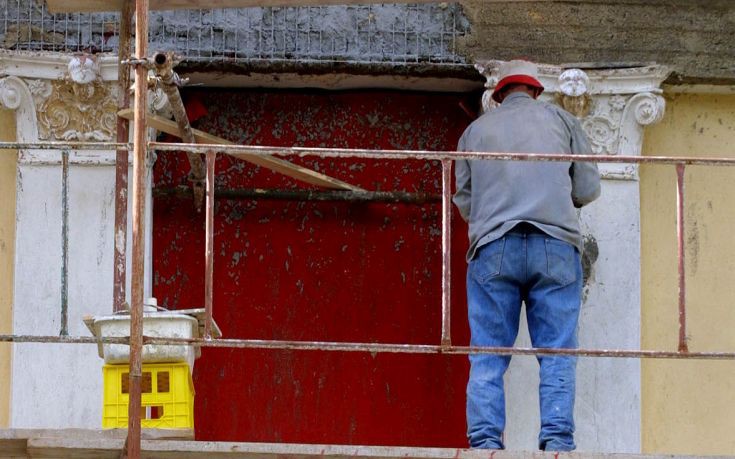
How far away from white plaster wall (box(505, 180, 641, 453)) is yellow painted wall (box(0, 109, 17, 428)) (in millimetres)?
2348

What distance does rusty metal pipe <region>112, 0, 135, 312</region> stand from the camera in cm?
891

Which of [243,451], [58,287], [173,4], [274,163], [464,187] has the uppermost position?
[173,4]

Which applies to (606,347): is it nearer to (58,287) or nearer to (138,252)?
(58,287)

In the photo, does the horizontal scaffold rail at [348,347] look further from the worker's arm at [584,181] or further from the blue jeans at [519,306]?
the worker's arm at [584,181]

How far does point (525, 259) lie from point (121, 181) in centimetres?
198

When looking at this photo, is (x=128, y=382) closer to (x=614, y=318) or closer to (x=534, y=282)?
(x=534, y=282)

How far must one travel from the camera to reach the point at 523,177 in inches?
342

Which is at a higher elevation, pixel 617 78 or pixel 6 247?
pixel 617 78

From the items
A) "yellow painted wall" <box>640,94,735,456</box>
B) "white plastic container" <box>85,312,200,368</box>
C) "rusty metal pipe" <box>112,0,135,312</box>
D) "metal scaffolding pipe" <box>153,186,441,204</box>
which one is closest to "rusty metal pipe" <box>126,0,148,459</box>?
"white plastic container" <box>85,312,200,368</box>

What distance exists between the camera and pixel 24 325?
9648mm

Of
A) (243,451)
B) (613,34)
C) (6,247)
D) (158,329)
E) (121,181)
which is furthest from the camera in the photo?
(613,34)

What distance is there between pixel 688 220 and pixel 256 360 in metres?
2.20

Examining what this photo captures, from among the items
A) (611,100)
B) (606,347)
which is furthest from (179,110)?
(606,347)

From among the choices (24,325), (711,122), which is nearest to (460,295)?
(711,122)
